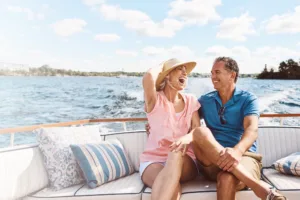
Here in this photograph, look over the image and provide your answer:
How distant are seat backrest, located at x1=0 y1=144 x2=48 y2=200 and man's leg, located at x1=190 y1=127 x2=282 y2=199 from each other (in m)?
1.02

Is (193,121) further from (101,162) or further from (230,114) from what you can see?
(101,162)

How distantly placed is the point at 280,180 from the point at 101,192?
1.13 metres

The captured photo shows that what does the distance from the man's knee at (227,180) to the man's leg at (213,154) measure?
3 centimetres

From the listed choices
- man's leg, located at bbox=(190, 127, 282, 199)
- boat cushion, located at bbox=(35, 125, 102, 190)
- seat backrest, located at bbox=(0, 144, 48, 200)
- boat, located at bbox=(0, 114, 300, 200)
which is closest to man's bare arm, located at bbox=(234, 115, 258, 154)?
man's leg, located at bbox=(190, 127, 282, 199)

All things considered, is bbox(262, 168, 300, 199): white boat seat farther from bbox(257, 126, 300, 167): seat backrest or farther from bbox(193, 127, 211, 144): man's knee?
bbox(193, 127, 211, 144): man's knee

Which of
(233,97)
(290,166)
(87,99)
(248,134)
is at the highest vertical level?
(233,97)

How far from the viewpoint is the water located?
13.5m

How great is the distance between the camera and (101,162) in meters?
2.05

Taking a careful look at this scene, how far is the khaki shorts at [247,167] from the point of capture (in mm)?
1765

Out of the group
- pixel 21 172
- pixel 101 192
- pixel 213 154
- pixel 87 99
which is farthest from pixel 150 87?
pixel 87 99

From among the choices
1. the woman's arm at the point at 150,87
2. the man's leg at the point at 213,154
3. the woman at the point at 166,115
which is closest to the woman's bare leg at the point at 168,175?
the woman at the point at 166,115

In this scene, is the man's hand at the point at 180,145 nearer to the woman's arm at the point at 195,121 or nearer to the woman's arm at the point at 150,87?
the woman's arm at the point at 195,121

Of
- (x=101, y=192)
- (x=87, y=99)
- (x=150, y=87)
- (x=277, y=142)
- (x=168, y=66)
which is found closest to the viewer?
(x=101, y=192)

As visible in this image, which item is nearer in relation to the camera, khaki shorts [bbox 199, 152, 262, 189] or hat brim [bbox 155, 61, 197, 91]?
khaki shorts [bbox 199, 152, 262, 189]
